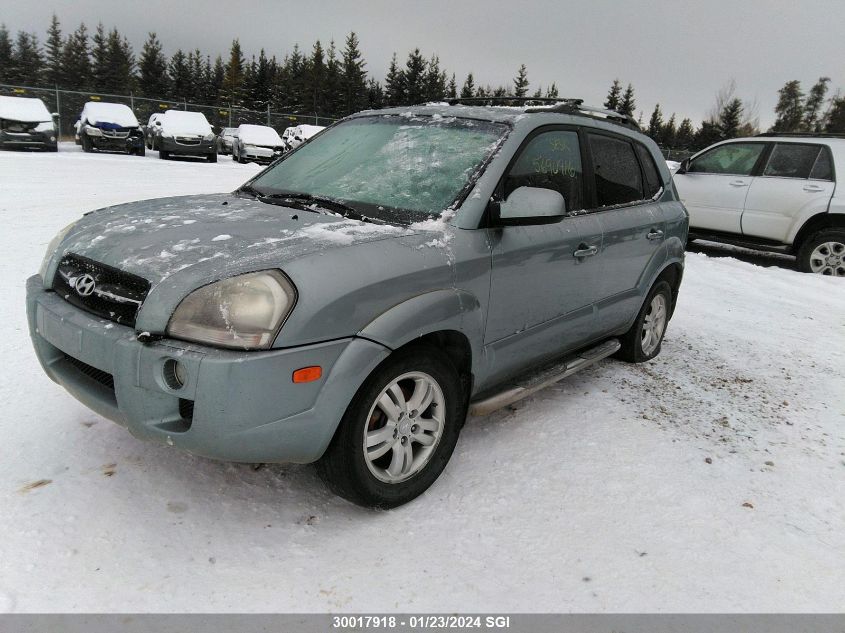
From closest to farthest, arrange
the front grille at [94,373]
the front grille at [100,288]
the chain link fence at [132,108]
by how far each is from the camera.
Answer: the front grille at [100,288], the front grille at [94,373], the chain link fence at [132,108]

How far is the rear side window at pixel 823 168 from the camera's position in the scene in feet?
27.7

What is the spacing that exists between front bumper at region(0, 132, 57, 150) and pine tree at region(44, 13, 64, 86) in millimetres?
72238

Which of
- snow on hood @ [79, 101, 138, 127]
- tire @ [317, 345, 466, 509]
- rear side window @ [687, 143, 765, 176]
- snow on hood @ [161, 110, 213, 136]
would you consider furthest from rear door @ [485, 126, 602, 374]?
snow on hood @ [79, 101, 138, 127]

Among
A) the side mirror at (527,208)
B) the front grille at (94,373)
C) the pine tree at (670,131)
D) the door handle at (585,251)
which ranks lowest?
the front grille at (94,373)

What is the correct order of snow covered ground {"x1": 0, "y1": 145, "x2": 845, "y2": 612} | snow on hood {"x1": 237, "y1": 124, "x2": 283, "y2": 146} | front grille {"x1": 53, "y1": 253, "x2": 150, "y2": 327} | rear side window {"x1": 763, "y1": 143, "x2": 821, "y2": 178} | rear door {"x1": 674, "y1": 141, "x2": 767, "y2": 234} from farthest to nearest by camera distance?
snow on hood {"x1": 237, "y1": 124, "x2": 283, "y2": 146} → rear door {"x1": 674, "y1": 141, "x2": 767, "y2": 234} → rear side window {"x1": 763, "y1": 143, "x2": 821, "y2": 178} → front grille {"x1": 53, "y1": 253, "x2": 150, "y2": 327} → snow covered ground {"x1": 0, "y1": 145, "x2": 845, "y2": 612}

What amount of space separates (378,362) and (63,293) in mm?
1396

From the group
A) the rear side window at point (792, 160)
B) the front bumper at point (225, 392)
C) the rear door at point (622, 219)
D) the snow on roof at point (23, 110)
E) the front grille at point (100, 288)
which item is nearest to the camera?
the front bumper at point (225, 392)

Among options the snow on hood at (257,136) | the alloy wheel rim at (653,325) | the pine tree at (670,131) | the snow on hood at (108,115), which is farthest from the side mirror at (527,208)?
the pine tree at (670,131)

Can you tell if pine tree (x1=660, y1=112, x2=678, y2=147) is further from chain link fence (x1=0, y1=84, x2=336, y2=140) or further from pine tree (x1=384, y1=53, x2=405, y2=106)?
chain link fence (x1=0, y1=84, x2=336, y2=140)

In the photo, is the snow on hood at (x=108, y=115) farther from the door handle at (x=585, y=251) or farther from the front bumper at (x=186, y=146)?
the door handle at (x=585, y=251)

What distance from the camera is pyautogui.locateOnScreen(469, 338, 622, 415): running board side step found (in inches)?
118

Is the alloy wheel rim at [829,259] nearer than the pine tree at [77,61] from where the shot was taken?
Yes

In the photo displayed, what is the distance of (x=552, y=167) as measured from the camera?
3.40 meters

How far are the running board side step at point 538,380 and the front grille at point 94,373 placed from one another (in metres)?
1.56
